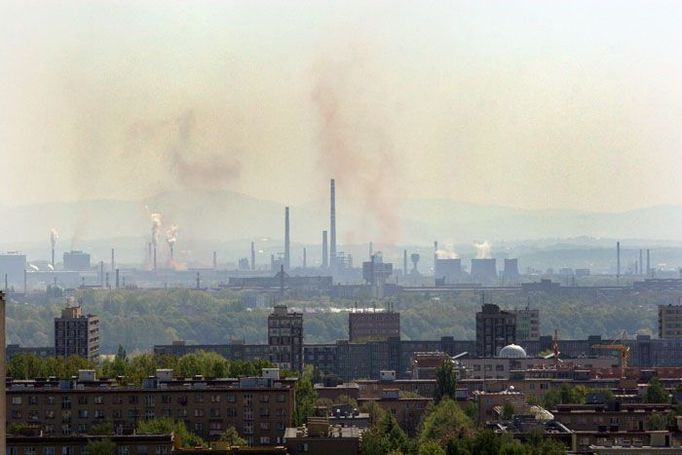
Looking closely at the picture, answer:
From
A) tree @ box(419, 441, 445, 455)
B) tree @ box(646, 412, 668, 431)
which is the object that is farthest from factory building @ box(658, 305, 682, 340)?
tree @ box(419, 441, 445, 455)

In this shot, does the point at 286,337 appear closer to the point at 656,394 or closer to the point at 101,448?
the point at 656,394

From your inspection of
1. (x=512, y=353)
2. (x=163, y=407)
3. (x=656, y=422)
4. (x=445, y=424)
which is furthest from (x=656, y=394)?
(x=512, y=353)

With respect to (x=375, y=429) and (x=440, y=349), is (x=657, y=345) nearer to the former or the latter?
(x=440, y=349)

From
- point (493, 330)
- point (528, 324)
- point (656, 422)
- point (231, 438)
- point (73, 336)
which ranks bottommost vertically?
point (231, 438)

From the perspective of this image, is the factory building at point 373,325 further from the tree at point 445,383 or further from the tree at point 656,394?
the tree at point 656,394

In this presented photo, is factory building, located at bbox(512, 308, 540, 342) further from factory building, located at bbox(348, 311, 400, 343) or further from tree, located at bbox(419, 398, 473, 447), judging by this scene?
tree, located at bbox(419, 398, 473, 447)

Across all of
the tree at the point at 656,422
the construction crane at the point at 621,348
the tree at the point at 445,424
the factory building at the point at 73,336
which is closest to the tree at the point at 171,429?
the tree at the point at 445,424

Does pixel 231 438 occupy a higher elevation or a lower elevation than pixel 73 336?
lower
